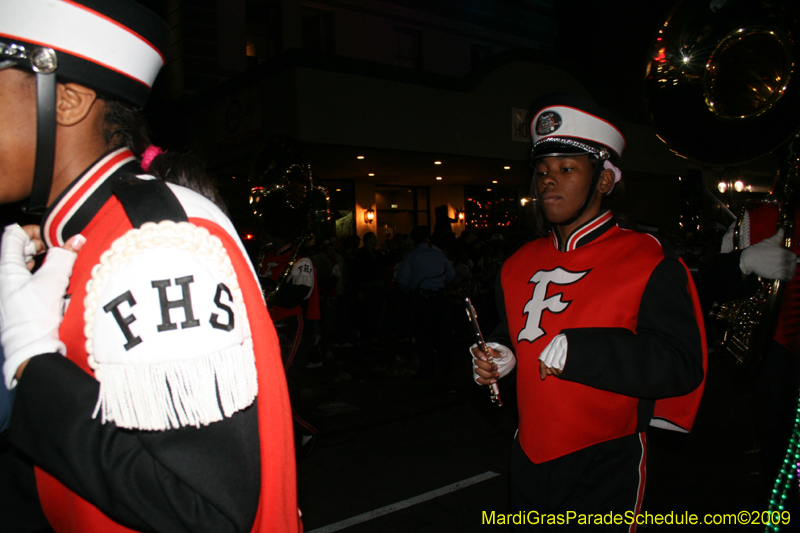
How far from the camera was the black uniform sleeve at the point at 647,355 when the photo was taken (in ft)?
5.56

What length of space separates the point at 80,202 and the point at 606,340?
1505 mm

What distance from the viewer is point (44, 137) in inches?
41.6

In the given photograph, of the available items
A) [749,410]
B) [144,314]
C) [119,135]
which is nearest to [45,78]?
[119,135]

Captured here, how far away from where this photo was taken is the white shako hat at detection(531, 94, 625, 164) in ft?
7.19

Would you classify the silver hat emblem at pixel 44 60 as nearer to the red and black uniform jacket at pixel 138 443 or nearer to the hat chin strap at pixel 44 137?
the hat chin strap at pixel 44 137

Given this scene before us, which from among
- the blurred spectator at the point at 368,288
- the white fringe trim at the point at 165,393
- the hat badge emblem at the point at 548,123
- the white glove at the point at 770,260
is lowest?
the blurred spectator at the point at 368,288

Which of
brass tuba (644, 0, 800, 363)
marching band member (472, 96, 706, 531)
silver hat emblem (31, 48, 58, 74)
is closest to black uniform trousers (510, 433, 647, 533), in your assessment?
marching band member (472, 96, 706, 531)

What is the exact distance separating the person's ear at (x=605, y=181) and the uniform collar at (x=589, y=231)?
114mm

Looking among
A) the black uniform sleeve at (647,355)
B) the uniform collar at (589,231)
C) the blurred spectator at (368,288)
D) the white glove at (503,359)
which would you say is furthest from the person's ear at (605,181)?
the blurred spectator at (368,288)

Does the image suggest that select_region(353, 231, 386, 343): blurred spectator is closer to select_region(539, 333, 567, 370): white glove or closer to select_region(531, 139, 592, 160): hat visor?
select_region(531, 139, 592, 160): hat visor

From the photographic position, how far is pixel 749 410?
5594 mm

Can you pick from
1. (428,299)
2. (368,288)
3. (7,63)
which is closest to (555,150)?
(7,63)

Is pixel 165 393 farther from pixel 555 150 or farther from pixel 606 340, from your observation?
pixel 555 150

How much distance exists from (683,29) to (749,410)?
15.1 ft
